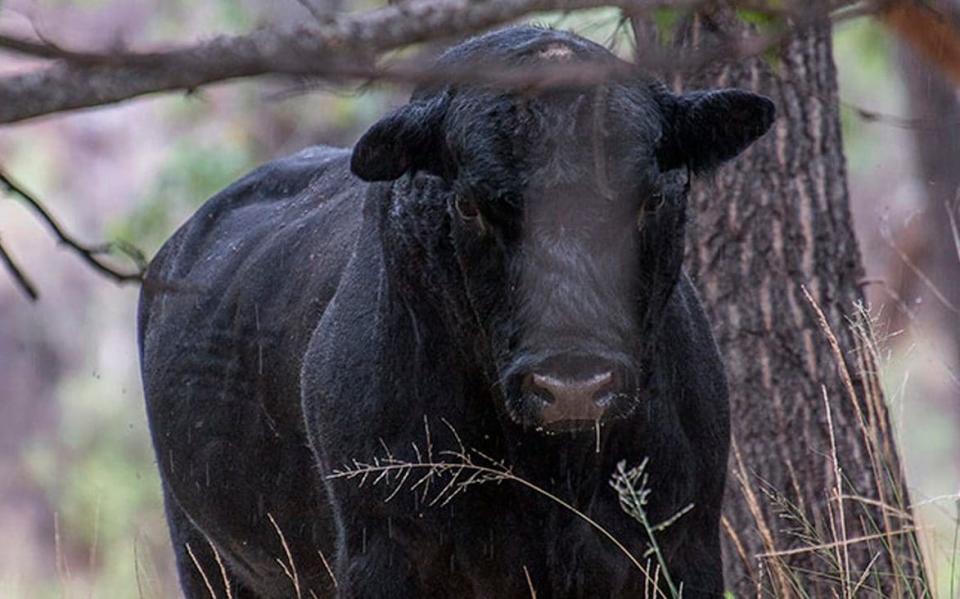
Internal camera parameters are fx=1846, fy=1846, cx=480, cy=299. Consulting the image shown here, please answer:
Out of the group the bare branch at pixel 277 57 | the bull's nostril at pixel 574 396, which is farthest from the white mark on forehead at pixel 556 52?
the bare branch at pixel 277 57

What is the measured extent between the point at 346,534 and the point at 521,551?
55 centimetres

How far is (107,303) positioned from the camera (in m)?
30.1

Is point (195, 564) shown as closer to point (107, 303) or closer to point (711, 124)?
point (711, 124)

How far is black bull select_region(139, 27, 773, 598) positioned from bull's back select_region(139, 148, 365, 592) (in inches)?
8.6

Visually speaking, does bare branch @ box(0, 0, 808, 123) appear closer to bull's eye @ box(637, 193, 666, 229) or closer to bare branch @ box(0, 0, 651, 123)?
bare branch @ box(0, 0, 651, 123)

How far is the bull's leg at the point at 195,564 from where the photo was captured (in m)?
7.49

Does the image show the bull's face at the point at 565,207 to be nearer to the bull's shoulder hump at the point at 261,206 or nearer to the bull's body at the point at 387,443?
the bull's body at the point at 387,443

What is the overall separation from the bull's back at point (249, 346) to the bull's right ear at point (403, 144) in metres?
0.90

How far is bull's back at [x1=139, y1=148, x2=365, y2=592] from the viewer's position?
6.27 m

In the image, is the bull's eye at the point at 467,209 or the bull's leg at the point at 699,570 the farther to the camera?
the bull's leg at the point at 699,570

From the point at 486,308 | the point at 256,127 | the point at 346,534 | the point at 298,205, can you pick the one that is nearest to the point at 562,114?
the point at 486,308

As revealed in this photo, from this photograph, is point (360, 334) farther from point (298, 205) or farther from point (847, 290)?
point (847, 290)

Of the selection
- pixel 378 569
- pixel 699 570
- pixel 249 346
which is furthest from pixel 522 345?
pixel 249 346

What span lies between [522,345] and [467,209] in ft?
1.60
